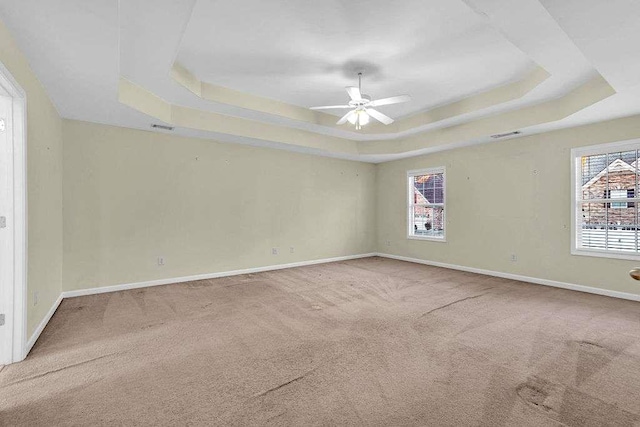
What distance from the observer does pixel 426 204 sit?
681cm

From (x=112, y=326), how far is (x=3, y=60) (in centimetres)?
243

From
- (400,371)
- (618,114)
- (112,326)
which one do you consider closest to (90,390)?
(112,326)

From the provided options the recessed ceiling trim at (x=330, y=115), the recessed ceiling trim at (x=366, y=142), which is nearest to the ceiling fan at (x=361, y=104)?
the recessed ceiling trim at (x=330, y=115)

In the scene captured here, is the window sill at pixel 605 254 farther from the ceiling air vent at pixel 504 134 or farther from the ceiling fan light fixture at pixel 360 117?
the ceiling fan light fixture at pixel 360 117

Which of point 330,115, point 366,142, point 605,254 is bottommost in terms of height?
point 605,254

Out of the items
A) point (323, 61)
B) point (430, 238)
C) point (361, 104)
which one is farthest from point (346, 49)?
point (430, 238)

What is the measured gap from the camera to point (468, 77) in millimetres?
3889

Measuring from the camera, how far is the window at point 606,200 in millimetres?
4160

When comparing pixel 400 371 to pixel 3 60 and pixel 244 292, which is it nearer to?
pixel 244 292

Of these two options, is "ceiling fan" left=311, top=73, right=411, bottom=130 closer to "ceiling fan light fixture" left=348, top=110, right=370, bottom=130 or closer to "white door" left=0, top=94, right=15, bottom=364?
"ceiling fan light fixture" left=348, top=110, right=370, bottom=130

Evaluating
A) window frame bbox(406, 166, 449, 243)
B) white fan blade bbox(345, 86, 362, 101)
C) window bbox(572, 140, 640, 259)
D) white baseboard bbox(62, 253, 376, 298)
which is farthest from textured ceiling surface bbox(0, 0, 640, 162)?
white baseboard bbox(62, 253, 376, 298)

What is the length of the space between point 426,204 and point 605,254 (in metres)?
3.08

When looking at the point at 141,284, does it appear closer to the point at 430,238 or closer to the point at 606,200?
the point at 430,238

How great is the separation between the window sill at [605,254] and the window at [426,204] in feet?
7.27
